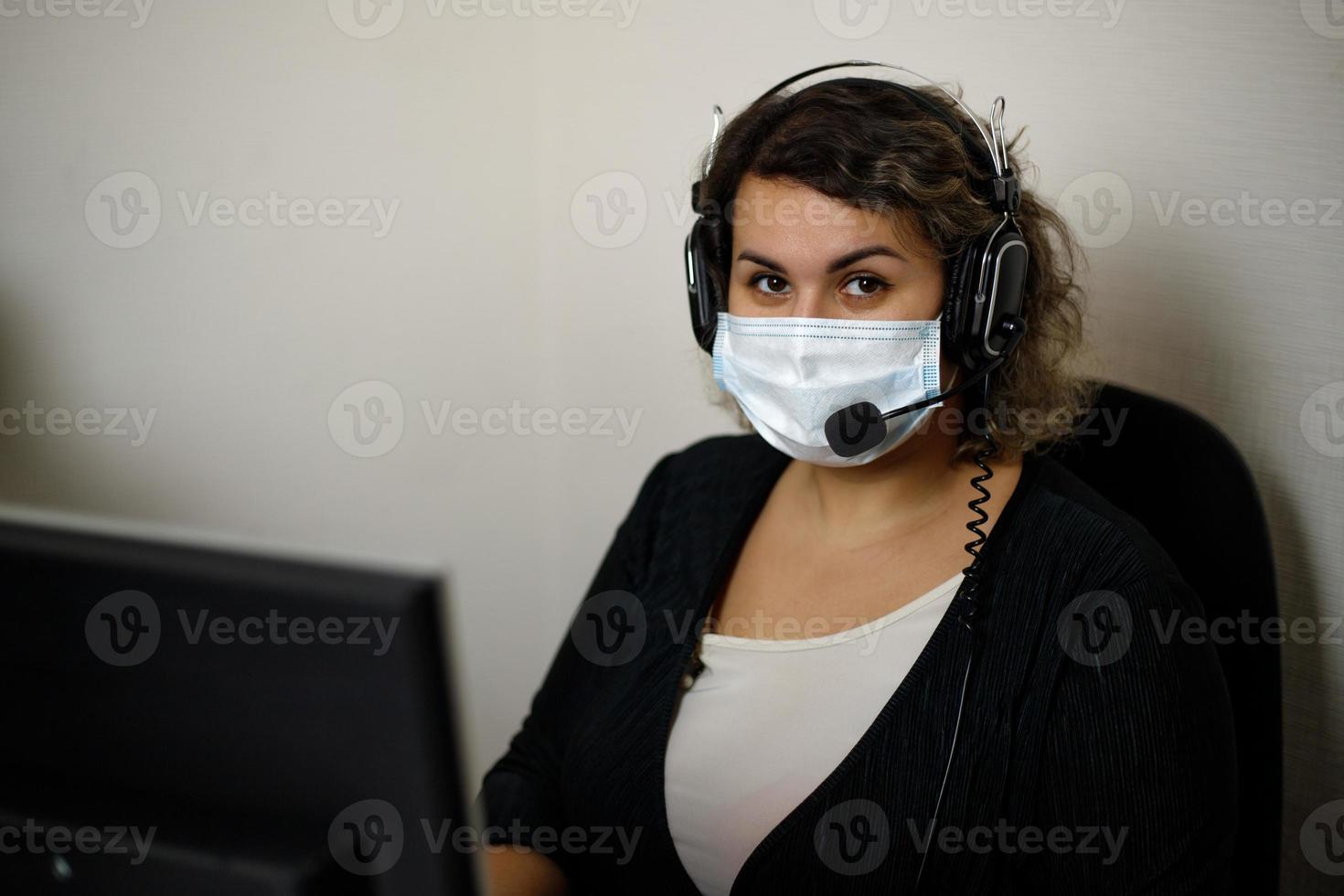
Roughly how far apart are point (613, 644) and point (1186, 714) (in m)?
0.64

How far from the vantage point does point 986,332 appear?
1.06m

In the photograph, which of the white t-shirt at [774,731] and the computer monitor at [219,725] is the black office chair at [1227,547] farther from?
the computer monitor at [219,725]

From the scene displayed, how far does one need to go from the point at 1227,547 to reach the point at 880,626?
37cm

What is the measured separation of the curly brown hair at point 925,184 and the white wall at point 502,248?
23cm

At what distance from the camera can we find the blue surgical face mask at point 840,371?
108cm

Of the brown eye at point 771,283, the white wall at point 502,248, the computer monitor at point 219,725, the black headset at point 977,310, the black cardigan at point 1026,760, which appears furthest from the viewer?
the white wall at point 502,248

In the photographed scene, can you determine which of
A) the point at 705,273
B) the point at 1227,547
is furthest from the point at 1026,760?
the point at 705,273

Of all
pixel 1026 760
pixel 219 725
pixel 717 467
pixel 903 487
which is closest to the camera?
pixel 219 725

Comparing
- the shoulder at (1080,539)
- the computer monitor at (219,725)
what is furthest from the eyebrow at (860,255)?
the computer monitor at (219,725)

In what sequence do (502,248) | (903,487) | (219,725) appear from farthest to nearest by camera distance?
(502,248), (903,487), (219,725)

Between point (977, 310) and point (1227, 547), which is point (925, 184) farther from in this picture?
point (1227, 547)

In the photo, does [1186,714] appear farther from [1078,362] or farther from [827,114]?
[827,114]

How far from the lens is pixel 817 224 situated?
109 cm

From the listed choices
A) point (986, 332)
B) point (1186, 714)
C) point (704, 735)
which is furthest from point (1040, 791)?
point (986, 332)
